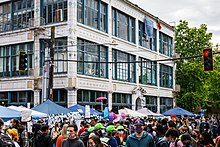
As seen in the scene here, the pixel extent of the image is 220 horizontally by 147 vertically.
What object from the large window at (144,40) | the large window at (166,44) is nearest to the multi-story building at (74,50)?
the large window at (144,40)

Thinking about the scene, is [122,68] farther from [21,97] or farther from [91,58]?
[21,97]

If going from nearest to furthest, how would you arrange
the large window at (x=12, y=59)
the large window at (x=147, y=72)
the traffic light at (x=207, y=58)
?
the traffic light at (x=207, y=58) → the large window at (x=12, y=59) → the large window at (x=147, y=72)

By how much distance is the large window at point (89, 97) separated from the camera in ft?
105

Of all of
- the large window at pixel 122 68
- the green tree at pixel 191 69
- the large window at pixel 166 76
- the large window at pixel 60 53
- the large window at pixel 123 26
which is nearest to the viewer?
the large window at pixel 60 53

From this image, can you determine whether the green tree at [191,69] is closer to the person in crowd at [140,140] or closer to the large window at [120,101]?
the large window at [120,101]

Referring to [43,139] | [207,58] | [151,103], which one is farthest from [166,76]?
[43,139]

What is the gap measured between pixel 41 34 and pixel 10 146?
2505 cm

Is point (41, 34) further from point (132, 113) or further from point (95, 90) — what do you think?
point (132, 113)

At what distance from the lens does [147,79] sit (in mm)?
46125

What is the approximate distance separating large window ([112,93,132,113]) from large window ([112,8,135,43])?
5.77 m

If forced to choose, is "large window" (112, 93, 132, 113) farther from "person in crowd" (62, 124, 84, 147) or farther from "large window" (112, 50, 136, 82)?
"person in crowd" (62, 124, 84, 147)

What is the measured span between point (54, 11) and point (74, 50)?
4077 millimetres

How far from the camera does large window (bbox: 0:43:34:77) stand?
34000 millimetres

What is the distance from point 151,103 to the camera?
4691 cm
